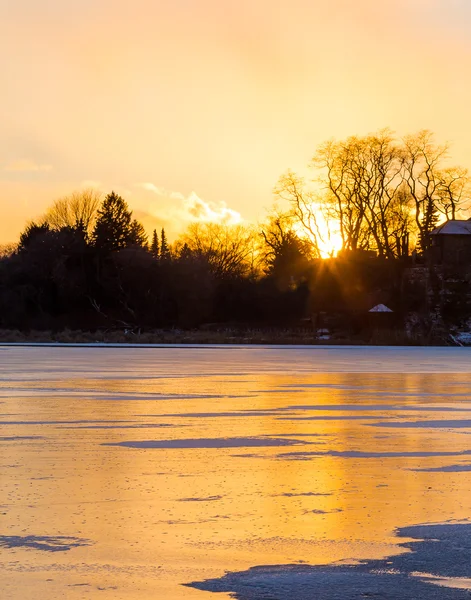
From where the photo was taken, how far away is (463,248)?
85.6m

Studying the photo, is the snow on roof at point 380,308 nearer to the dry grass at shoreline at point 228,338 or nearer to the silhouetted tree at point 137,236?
the dry grass at shoreline at point 228,338

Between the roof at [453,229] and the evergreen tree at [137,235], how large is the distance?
27441 millimetres

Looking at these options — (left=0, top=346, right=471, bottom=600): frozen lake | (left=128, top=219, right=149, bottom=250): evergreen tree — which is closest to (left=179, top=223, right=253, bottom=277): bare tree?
(left=128, top=219, right=149, bottom=250): evergreen tree

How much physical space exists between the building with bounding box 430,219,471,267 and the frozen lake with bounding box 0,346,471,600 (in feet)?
228

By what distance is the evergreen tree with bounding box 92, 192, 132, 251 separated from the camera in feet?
274

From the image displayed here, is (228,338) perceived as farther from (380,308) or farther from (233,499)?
(233,499)

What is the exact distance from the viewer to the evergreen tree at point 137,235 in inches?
3442

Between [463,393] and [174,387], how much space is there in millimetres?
6354

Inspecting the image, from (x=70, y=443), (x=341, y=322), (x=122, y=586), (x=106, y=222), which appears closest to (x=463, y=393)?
(x=70, y=443)

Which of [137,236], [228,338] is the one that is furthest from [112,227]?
Answer: [228,338]

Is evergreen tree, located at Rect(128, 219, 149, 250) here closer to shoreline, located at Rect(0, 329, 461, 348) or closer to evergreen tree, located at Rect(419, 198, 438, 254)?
shoreline, located at Rect(0, 329, 461, 348)

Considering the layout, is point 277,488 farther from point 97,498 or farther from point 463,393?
point 463,393

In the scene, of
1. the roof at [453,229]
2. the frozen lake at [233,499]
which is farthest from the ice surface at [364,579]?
the roof at [453,229]

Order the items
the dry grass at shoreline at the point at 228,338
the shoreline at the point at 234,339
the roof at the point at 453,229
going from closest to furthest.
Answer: the shoreline at the point at 234,339 < the dry grass at shoreline at the point at 228,338 < the roof at the point at 453,229
